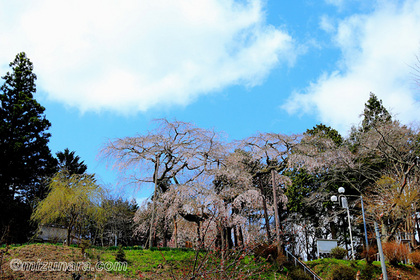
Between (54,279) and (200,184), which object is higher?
(200,184)

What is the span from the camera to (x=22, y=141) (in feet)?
89.5

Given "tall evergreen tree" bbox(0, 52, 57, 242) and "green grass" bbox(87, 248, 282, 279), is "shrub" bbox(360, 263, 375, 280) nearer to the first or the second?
"green grass" bbox(87, 248, 282, 279)

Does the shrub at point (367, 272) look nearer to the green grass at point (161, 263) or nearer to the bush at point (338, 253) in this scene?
the bush at point (338, 253)

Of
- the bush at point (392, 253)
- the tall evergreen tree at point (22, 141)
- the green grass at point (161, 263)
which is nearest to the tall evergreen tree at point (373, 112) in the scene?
the bush at point (392, 253)

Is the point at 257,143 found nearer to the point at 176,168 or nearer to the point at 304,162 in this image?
the point at 304,162

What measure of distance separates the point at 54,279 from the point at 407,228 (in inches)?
884

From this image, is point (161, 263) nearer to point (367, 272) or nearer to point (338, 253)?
point (367, 272)

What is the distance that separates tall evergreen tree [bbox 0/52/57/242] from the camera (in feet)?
87.7

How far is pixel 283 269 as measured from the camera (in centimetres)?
1617

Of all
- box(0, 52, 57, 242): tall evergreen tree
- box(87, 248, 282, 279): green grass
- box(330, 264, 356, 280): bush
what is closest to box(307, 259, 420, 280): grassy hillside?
box(330, 264, 356, 280): bush

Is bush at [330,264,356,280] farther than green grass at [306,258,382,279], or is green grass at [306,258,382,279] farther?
green grass at [306,258,382,279]

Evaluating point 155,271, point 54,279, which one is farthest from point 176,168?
point 54,279

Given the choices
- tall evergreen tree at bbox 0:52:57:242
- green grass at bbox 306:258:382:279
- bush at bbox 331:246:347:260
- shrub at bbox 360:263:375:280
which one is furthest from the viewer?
tall evergreen tree at bbox 0:52:57:242

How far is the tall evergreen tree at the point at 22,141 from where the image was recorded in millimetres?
26719
